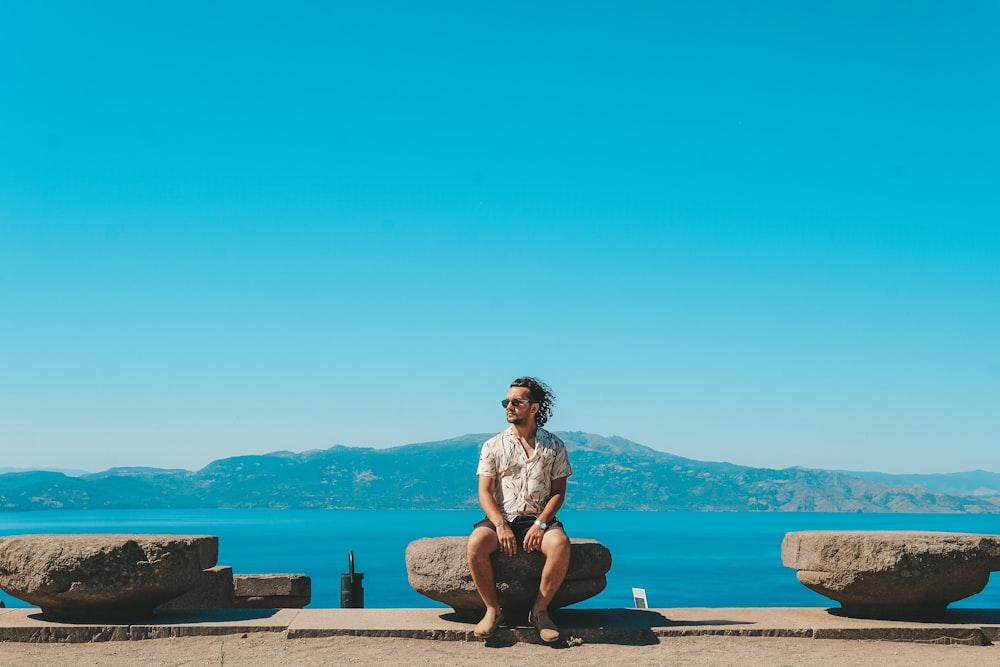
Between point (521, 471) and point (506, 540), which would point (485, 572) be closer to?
point (506, 540)

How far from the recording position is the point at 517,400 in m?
8.24

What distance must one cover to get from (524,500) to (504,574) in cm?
62

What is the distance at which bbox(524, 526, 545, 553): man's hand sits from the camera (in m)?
7.70

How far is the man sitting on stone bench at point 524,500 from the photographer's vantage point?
7.59m

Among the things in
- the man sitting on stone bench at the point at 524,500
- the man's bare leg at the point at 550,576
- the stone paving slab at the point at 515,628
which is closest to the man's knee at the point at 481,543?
the man sitting on stone bench at the point at 524,500

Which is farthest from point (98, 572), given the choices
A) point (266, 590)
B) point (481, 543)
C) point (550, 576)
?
point (266, 590)

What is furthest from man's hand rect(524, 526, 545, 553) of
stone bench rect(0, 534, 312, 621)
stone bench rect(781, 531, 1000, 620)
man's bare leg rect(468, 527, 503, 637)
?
stone bench rect(0, 534, 312, 621)

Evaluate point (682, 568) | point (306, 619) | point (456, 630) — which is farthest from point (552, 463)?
point (682, 568)

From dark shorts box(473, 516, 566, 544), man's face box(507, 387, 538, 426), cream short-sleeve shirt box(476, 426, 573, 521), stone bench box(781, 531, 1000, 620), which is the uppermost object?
man's face box(507, 387, 538, 426)

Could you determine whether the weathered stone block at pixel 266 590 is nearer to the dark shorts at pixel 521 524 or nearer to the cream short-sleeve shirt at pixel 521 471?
the cream short-sleeve shirt at pixel 521 471

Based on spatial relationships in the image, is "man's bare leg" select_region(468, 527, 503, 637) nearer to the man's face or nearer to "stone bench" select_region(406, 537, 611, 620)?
"stone bench" select_region(406, 537, 611, 620)

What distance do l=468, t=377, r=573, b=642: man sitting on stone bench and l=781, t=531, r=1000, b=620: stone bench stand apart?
6.96 ft

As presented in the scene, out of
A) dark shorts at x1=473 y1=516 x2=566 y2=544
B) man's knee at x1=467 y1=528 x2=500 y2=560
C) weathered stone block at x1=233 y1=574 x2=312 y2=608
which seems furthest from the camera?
weathered stone block at x1=233 y1=574 x2=312 y2=608

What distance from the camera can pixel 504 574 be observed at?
25.5ft
